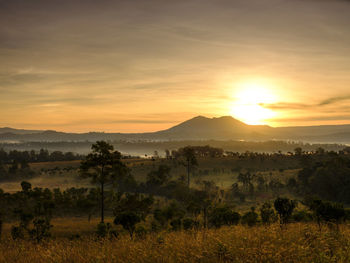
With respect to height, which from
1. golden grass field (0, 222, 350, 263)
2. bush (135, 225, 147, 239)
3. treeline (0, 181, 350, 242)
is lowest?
treeline (0, 181, 350, 242)

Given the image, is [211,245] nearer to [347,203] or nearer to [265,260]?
[265,260]

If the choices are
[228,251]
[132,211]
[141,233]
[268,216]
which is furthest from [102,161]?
[228,251]

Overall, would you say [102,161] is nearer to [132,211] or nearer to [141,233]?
[132,211]

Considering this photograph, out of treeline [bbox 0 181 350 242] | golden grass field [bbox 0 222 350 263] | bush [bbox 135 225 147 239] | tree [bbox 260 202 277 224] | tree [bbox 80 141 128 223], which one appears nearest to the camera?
golden grass field [bbox 0 222 350 263]

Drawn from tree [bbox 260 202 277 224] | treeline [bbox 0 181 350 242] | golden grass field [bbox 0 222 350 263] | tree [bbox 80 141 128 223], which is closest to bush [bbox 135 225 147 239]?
treeline [bbox 0 181 350 242]

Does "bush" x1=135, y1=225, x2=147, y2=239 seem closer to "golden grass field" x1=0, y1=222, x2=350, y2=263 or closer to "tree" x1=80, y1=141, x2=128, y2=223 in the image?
"golden grass field" x1=0, y1=222, x2=350, y2=263

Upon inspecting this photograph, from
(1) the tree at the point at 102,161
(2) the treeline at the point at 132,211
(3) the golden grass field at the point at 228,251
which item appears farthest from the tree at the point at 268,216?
(1) the tree at the point at 102,161

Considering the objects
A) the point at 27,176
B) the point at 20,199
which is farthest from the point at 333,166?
the point at 27,176

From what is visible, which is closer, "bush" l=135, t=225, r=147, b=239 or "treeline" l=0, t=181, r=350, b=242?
"bush" l=135, t=225, r=147, b=239

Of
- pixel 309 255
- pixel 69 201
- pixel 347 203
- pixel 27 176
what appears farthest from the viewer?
pixel 27 176

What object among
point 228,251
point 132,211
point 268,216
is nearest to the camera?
point 228,251

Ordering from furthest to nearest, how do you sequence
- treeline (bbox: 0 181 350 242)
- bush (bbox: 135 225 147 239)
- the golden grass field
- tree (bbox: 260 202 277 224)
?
1. treeline (bbox: 0 181 350 242)
2. tree (bbox: 260 202 277 224)
3. bush (bbox: 135 225 147 239)
4. the golden grass field

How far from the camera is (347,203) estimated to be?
77.0 meters

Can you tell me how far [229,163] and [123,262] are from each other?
147m
